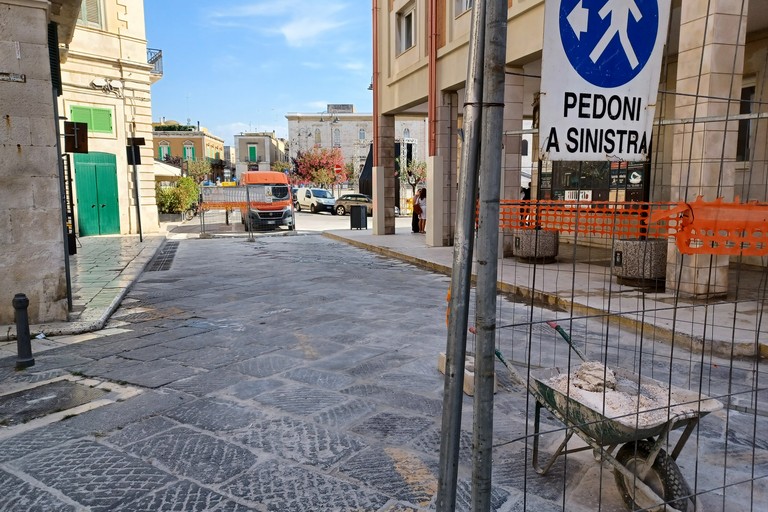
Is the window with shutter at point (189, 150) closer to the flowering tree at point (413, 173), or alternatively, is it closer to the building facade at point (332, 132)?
the building facade at point (332, 132)

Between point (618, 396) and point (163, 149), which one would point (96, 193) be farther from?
point (163, 149)

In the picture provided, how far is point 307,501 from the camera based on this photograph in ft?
9.89

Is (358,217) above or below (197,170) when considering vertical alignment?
below

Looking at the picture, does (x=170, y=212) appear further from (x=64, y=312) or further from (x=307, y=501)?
(x=307, y=501)

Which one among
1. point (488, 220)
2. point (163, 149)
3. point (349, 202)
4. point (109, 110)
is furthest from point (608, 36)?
point (163, 149)

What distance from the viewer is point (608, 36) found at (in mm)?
2131

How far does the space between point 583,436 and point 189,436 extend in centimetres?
251

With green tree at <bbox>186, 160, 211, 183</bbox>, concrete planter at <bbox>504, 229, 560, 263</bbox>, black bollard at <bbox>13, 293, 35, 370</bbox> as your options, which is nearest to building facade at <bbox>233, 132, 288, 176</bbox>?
green tree at <bbox>186, 160, 211, 183</bbox>

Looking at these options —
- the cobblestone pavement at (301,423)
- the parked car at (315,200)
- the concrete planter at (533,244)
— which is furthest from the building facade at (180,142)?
the cobblestone pavement at (301,423)

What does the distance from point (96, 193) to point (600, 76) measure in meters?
19.4

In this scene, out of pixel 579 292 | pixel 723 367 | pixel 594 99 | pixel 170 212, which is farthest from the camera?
pixel 170 212

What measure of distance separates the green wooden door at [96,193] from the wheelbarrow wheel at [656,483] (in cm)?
1893

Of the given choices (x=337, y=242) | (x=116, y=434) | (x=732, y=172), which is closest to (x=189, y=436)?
(x=116, y=434)

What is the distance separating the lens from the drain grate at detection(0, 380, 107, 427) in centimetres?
421
